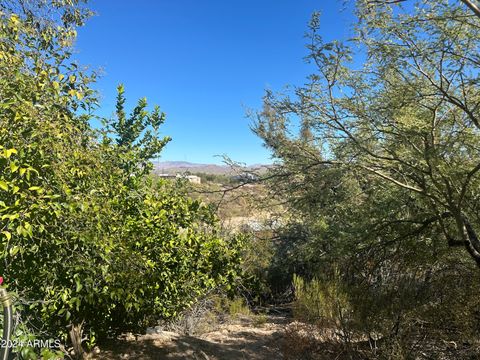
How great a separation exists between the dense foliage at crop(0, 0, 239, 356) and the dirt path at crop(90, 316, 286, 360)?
936mm

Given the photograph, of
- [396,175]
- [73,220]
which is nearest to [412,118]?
[396,175]

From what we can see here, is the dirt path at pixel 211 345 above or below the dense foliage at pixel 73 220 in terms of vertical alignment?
below

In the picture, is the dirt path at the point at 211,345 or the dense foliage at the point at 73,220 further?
the dirt path at the point at 211,345

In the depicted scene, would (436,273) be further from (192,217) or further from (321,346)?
(192,217)

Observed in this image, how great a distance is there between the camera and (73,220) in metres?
2.27

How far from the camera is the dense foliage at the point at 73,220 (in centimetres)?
207

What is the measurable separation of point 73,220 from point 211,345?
15.5 ft

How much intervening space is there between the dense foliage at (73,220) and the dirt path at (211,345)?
936mm

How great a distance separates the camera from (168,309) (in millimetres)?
4121

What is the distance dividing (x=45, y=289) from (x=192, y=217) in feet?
6.04

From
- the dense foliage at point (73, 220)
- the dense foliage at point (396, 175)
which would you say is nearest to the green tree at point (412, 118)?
the dense foliage at point (396, 175)

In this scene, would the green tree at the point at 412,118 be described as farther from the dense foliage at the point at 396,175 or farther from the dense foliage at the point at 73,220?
the dense foliage at the point at 73,220

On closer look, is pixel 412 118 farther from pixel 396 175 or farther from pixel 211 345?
pixel 211 345

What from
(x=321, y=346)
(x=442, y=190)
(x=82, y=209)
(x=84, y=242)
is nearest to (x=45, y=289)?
(x=84, y=242)
